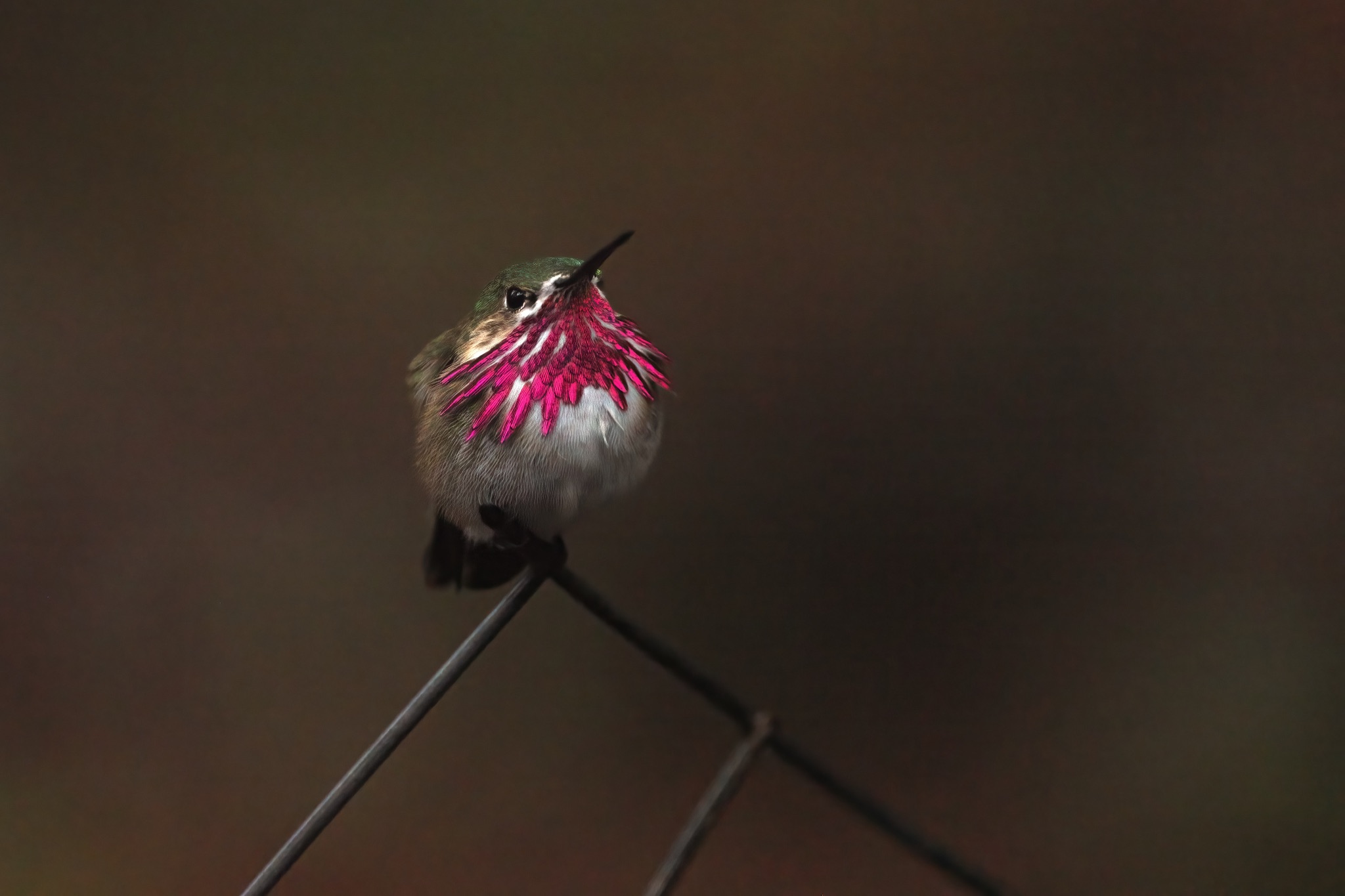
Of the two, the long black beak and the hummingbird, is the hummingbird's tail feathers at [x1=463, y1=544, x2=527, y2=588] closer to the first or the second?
the hummingbird

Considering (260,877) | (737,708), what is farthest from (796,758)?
(260,877)

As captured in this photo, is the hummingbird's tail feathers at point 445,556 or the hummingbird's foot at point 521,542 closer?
the hummingbird's foot at point 521,542

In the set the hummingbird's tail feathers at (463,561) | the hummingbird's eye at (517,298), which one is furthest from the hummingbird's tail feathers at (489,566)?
the hummingbird's eye at (517,298)

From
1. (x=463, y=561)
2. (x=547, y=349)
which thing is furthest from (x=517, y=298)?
(x=463, y=561)

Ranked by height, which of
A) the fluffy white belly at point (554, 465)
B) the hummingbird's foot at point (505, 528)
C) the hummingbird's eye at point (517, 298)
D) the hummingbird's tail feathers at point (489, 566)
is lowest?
the hummingbird's foot at point (505, 528)

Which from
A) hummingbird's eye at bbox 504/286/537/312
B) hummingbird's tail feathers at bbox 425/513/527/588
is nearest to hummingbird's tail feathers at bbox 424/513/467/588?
hummingbird's tail feathers at bbox 425/513/527/588

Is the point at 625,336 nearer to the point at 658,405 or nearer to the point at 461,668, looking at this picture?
the point at 658,405

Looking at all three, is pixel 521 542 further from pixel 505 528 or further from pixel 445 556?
pixel 445 556

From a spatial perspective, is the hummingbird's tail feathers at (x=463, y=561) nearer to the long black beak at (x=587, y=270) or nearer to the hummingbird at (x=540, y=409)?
the hummingbird at (x=540, y=409)
